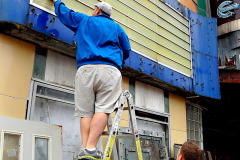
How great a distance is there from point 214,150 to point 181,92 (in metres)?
6.75

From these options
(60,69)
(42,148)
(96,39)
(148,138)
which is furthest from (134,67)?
(42,148)

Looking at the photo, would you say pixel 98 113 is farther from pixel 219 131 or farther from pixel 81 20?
pixel 219 131

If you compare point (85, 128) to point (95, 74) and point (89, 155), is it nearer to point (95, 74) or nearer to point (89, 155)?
point (89, 155)

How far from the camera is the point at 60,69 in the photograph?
4.41 m

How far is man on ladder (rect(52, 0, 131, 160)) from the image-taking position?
107 inches

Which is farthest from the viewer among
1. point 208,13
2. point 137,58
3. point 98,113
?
point 208,13

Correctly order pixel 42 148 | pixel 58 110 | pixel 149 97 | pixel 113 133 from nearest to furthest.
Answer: pixel 113 133 → pixel 42 148 → pixel 58 110 → pixel 149 97

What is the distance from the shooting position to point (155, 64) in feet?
19.7

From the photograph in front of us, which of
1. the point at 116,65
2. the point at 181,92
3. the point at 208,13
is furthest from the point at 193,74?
the point at 116,65

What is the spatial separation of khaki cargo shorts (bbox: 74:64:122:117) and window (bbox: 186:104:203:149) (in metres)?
5.12

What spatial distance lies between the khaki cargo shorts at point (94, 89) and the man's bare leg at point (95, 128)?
3.5 inches

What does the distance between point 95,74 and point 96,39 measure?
43cm

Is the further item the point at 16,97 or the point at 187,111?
the point at 187,111

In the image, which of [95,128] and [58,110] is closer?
[95,128]
